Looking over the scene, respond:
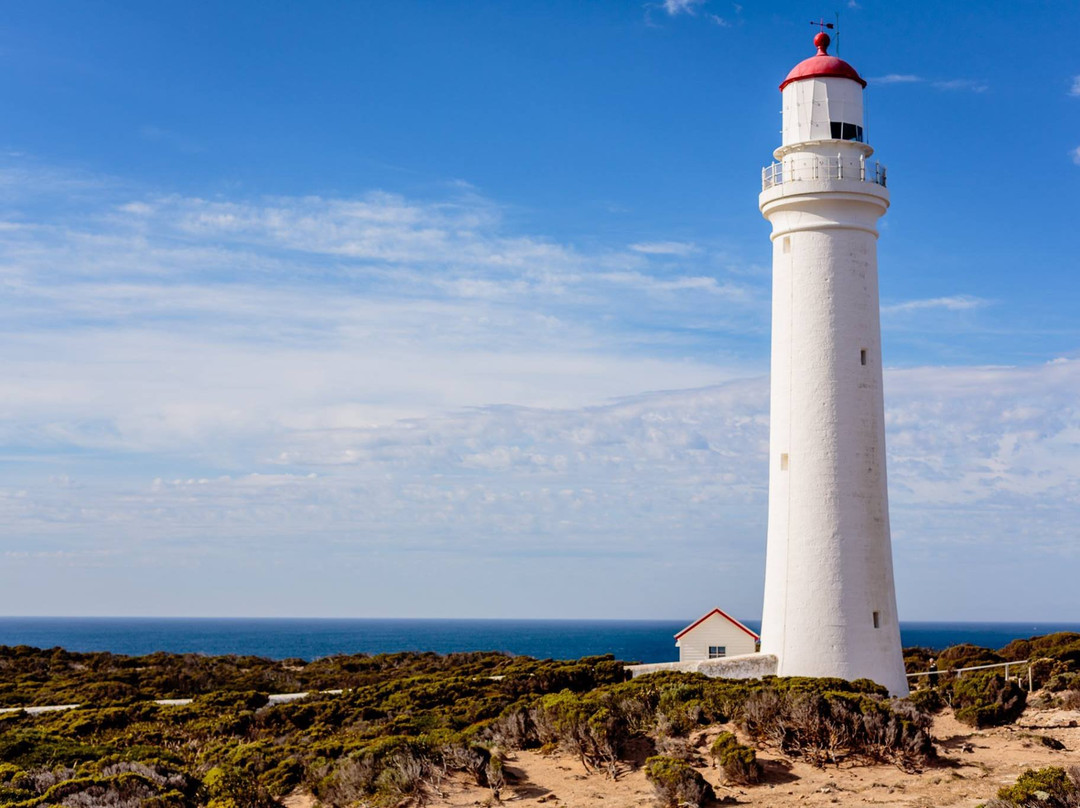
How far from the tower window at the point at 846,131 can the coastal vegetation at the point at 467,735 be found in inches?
393

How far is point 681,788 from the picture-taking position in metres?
12.0

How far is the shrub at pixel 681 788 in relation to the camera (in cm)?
1200

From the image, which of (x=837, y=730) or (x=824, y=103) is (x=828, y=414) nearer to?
(x=824, y=103)

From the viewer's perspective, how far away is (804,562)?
1920cm

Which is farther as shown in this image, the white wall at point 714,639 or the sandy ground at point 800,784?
A: the white wall at point 714,639

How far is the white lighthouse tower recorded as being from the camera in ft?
62.5

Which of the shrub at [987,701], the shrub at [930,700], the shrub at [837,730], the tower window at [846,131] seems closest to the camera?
the shrub at [837,730]

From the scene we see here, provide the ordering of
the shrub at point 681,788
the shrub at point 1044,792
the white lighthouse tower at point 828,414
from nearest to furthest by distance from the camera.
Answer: the shrub at point 1044,792 → the shrub at point 681,788 → the white lighthouse tower at point 828,414

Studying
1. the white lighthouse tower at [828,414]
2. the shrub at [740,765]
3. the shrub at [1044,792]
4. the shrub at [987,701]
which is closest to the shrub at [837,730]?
the shrub at [740,765]

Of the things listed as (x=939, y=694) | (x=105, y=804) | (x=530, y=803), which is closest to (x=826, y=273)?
(x=939, y=694)

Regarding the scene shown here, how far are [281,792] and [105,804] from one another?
245cm

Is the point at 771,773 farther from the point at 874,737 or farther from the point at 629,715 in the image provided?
the point at 629,715

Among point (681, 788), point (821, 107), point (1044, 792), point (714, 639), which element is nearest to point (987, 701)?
point (1044, 792)

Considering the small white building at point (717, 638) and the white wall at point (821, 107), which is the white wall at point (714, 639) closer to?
the small white building at point (717, 638)
